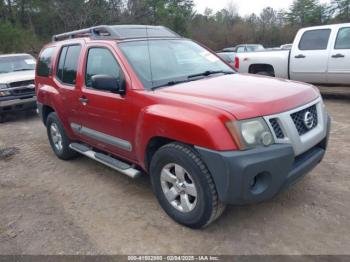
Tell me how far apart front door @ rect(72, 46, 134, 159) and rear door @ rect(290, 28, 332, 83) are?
242 inches

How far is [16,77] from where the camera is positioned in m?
9.35

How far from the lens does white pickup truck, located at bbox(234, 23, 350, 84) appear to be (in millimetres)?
8570

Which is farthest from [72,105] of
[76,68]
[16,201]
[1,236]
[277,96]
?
[277,96]

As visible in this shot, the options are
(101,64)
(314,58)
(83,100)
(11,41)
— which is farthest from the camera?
(11,41)

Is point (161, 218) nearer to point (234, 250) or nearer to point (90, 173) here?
point (234, 250)

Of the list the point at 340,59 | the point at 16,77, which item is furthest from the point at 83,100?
the point at 340,59

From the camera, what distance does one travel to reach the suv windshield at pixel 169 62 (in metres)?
3.99

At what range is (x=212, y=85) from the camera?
12.4ft

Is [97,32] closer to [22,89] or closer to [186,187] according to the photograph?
[186,187]

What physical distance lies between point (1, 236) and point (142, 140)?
5.47 feet

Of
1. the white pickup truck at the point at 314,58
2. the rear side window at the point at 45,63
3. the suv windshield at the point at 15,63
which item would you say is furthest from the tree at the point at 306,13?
the rear side window at the point at 45,63

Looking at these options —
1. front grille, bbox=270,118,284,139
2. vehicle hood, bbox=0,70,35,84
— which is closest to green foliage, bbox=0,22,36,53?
vehicle hood, bbox=0,70,35,84

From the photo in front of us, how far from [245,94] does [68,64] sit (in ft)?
9.40

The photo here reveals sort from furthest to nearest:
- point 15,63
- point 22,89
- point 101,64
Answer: point 15,63
point 22,89
point 101,64
